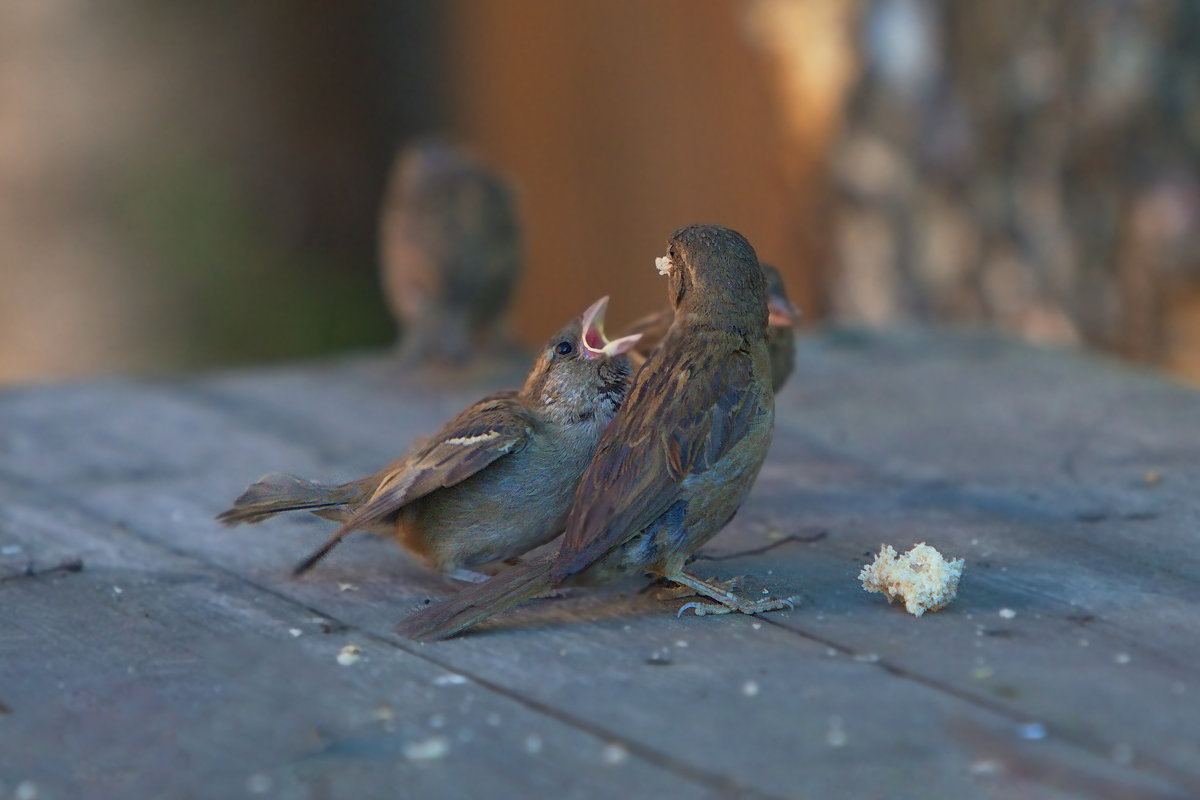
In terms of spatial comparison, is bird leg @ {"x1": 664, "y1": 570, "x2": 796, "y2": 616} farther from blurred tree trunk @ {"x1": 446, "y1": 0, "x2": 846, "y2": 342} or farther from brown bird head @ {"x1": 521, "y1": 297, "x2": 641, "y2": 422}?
blurred tree trunk @ {"x1": 446, "y1": 0, "x2": 846, "y2": 342}

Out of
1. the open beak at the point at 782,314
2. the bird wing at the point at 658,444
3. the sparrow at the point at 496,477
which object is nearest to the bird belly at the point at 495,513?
the sparrow at the point at 496,477

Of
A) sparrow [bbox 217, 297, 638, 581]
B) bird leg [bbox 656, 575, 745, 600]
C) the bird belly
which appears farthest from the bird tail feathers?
bird leg [bbox 656, 575, 745, 600]

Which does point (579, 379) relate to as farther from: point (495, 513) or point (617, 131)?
point (617, 131)

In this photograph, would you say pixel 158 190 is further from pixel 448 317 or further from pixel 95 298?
pixel 448 317

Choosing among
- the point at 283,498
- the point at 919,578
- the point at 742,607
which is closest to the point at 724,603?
the point at 742,607

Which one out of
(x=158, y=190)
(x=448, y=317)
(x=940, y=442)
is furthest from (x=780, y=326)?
(x=158, y=190)

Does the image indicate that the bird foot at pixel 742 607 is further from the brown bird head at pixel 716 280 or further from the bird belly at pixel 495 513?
the brown bird head at pixel 716 280
